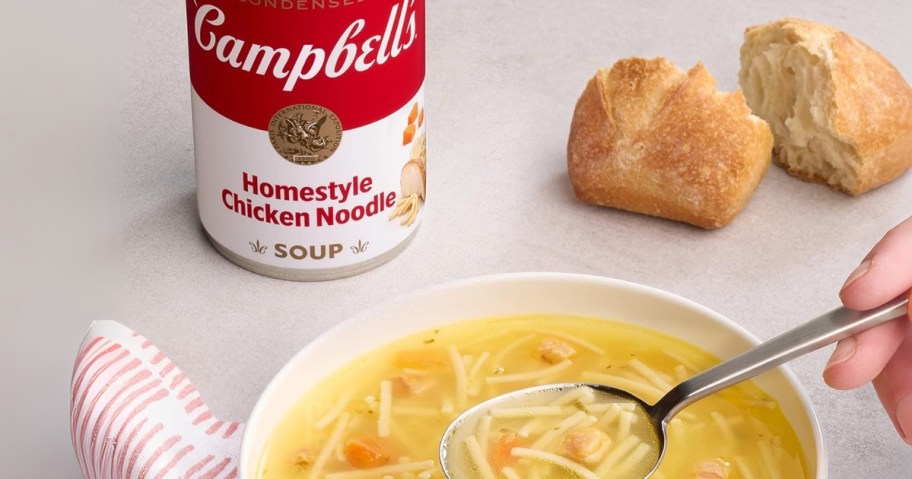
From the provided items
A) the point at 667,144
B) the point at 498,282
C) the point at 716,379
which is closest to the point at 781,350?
the point at 716,379

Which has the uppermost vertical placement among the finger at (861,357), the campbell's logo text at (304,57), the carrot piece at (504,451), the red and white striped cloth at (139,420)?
the campbell's logo text at (304,57)

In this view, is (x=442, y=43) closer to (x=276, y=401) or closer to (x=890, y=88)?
(x=890, y=88)

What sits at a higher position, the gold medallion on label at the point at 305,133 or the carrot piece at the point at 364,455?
the gold medallion on label at the point at 305,133

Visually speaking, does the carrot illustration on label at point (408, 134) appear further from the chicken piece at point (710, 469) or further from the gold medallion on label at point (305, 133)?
the chicken piece at point (710, 469)

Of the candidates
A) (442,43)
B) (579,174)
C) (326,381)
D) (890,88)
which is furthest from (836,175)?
(326,381)

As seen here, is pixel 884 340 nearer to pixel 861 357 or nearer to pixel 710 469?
pixel 861 357

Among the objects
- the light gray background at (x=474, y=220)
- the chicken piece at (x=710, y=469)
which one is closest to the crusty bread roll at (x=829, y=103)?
the light gray background at (x=474, y=220)

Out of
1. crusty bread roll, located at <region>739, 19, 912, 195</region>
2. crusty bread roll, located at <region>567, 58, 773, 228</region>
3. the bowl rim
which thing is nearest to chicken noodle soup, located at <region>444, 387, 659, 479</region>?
the bowl rim
